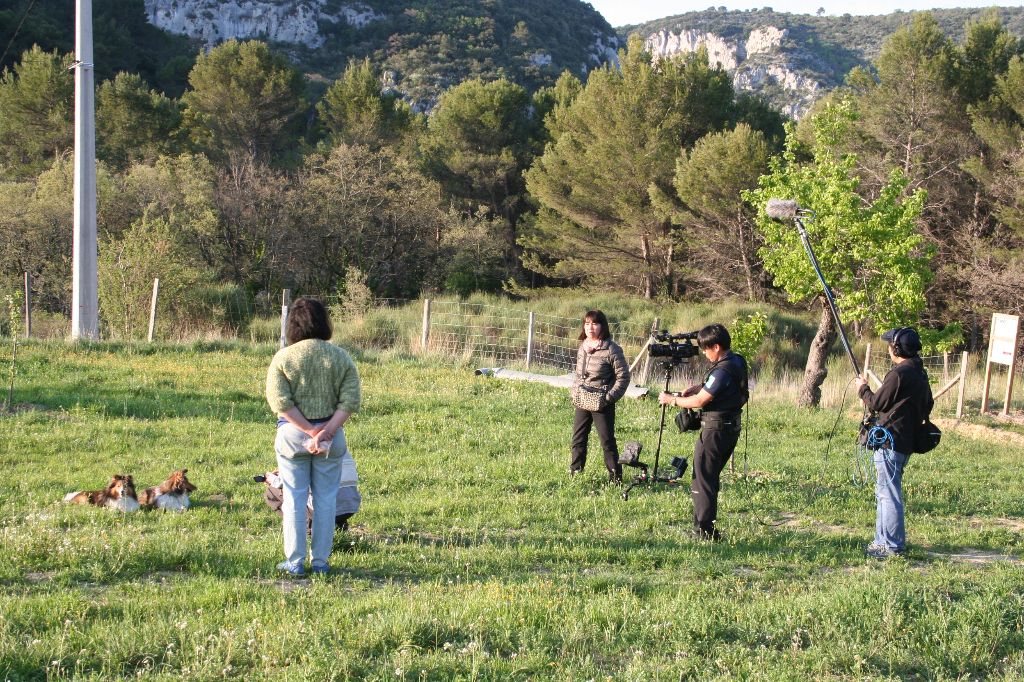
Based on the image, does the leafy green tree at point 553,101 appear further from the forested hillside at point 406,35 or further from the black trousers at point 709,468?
the black trousers at point 709,468

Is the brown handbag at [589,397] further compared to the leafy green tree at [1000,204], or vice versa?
the leafy green tree at [1000,204]

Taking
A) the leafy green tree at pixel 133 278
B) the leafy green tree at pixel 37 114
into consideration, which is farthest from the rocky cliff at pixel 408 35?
the leafy green tree at pixel 133 278

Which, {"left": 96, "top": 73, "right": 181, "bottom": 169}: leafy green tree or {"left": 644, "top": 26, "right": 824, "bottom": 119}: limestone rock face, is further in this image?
{"left": 644, "top": 26, "right": 824, "bottom": 119}: limestone rock face

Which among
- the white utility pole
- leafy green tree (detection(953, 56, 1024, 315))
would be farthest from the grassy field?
leafy green tree (detection(953, 56, 1024, 315))

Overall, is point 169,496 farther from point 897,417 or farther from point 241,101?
point 241,101

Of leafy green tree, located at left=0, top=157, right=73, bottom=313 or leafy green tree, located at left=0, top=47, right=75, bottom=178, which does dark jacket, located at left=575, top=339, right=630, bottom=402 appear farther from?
leafy green tree, located at left=0, top=47, right=75, bottom=178

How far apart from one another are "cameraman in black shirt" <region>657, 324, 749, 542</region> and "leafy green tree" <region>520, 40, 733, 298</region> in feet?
94.9

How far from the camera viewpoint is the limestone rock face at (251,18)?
8319cm

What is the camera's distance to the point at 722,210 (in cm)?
3331

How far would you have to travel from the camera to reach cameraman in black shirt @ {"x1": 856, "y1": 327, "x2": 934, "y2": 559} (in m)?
6.91

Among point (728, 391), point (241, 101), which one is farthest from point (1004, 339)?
point (241, 101)

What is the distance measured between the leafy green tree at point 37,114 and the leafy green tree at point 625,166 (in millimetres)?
20787

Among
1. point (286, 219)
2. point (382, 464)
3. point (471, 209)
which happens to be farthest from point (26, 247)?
point (382, 464)

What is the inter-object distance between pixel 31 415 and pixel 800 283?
1147 cm
